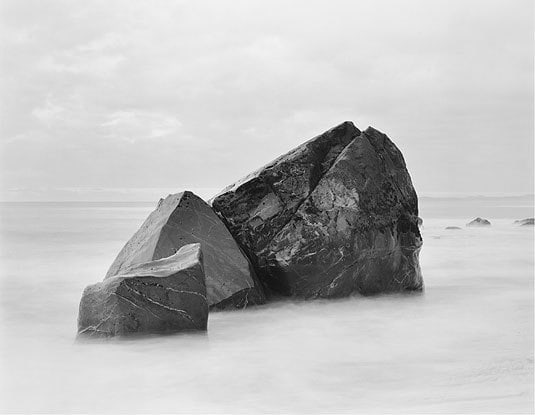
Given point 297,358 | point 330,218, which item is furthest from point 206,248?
point 297,358

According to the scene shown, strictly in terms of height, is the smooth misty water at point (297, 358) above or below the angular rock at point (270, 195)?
below

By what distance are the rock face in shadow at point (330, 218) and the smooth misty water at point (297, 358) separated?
260 mm

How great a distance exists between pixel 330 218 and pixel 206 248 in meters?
1.17

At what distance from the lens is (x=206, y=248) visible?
6.33m

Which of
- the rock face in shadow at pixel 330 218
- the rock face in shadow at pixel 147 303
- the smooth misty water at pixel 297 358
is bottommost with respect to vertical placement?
the smooth misty water at pixel 297 358

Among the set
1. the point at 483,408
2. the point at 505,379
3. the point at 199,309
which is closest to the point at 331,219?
the point at 199,309

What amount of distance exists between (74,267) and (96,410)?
591 cm

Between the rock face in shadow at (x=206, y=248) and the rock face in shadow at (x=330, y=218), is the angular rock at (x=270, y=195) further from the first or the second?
the rock face in shadow at (x=206, y=248)

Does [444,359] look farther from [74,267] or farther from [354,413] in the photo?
[74,267]

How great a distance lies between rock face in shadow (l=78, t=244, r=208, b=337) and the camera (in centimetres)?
511

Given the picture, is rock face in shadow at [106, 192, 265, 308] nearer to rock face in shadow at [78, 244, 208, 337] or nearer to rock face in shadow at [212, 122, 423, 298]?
rock face in shadow at [212, 122, 423, 298]

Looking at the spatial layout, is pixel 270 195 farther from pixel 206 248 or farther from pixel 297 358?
pixel 297 358

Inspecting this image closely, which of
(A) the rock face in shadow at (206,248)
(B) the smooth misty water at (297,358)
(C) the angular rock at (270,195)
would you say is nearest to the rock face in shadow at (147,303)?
(B) the smooth misty water at (297,358)

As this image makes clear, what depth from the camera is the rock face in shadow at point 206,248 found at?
6.17 m
